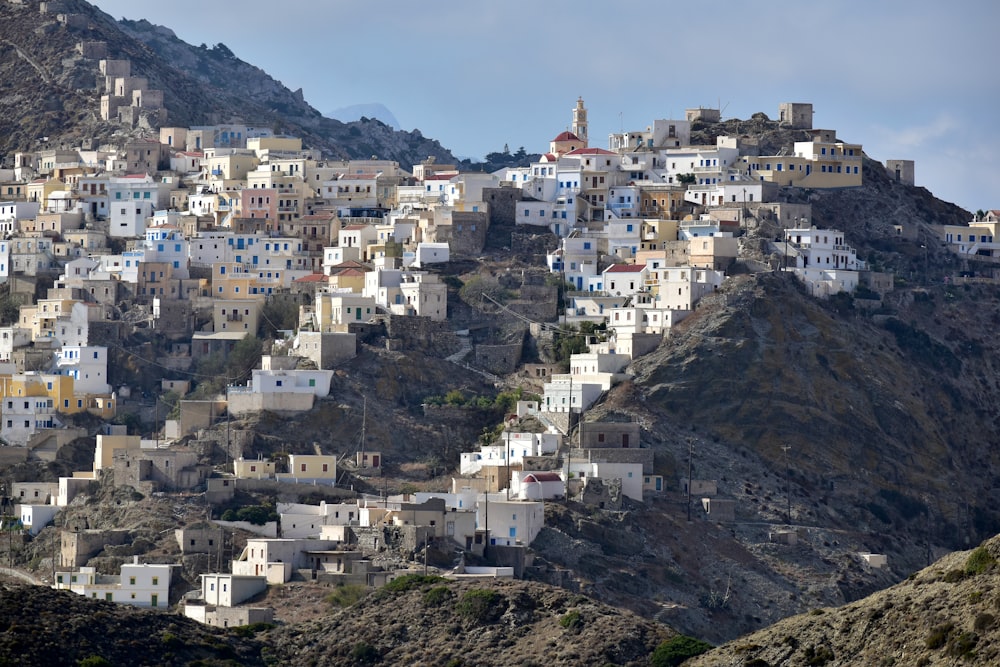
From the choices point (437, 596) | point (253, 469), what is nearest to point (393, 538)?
point (437, 596)

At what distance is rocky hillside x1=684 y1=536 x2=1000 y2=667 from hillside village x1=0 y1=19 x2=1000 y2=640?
54.6ft

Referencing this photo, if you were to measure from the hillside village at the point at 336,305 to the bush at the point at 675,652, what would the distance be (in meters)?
8.33

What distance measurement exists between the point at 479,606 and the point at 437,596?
131cm

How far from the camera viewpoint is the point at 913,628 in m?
57.1

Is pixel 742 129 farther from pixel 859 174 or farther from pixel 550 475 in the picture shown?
pixel 550 475

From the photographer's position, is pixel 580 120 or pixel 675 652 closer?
pixel 675 652

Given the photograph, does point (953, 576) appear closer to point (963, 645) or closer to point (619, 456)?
point (963, 645)

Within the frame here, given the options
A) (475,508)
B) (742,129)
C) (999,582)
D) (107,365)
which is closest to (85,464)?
(107,365)

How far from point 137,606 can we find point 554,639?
11177 mm

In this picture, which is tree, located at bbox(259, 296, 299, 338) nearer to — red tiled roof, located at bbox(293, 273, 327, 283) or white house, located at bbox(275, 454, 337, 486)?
red tiled roof, located at bbox(293, 273, 327, 283)

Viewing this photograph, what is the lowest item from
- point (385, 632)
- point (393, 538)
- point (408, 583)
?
point (385, 632)

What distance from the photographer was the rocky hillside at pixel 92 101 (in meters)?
120

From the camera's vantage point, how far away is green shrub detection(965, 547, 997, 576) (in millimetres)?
57000

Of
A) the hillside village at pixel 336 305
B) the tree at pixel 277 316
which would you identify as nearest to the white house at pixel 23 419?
the hillside village at pixel 336 305
